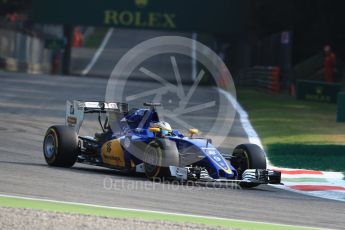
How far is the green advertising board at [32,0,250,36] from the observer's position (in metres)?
54.6

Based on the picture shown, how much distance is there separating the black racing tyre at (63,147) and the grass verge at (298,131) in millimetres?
3869

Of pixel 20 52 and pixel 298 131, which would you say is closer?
pixel 298 131

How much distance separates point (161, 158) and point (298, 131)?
10816mm

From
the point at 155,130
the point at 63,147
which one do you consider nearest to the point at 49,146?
the point at 63,147

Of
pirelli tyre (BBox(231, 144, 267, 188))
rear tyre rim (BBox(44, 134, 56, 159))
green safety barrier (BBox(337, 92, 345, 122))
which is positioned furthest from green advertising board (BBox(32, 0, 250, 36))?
pirelli tyre (BBox(231, 144, 267, 188))

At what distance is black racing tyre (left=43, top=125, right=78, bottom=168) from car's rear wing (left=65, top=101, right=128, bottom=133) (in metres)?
0.71

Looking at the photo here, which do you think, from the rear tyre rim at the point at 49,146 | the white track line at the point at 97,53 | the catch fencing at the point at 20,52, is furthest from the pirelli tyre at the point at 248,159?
the white track line at the point at 97,53

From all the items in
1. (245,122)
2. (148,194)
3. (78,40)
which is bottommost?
(148,194)

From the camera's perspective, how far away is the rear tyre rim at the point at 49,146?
14578 millimetres

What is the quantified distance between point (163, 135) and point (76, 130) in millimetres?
1924

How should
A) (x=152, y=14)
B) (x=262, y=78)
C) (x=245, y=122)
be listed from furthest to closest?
1. (x=152, y=14)
2. (x=262, y=78)
3. (x=245, y=122)

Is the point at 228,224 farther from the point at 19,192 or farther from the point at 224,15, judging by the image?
the point at 224,15

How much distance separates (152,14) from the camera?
5512 cm

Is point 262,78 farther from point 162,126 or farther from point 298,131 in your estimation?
point 162,126
